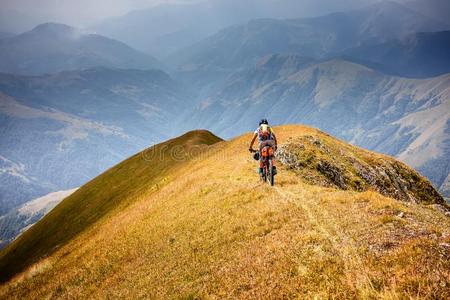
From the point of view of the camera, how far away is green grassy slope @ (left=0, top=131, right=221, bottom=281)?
2082 inches

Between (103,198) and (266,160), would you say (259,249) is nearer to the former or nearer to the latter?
(266,160)

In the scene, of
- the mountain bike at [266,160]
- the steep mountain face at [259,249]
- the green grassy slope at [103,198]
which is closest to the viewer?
the steep mountain face at [259,249]

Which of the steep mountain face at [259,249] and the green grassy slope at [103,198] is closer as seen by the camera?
the steep mountain face at [259,249]

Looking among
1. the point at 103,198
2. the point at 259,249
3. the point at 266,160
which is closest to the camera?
the point at 259,249

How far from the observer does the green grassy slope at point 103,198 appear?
173ft

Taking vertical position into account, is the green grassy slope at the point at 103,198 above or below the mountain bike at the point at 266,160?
above

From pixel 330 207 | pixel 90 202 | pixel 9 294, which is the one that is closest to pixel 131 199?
pixel 90 202

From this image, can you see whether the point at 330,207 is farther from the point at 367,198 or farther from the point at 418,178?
the point at 418,178

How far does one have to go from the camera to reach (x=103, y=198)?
6150 centimetres

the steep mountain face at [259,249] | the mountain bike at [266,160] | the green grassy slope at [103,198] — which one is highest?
the green grassy slope at [103,198]

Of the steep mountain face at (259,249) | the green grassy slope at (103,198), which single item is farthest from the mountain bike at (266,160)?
the green grassy slope at (103,198)

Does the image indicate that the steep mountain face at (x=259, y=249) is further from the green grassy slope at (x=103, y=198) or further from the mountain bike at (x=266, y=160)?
the green grassy slope at (x=103, y=198)

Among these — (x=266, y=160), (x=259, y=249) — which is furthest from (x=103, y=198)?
(x=259, y=249)

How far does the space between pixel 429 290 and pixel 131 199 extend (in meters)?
46.3
